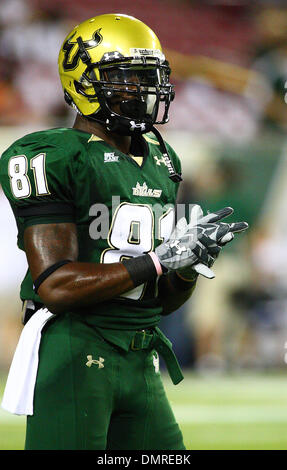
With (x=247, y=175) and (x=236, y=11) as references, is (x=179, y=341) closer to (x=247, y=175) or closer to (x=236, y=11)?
(x=247, y=175)

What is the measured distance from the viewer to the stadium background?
22.1 ft

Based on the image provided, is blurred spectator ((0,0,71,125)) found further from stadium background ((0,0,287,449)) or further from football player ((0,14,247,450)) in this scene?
football player ((0,14,247,450))

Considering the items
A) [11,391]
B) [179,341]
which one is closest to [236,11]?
[179,341]

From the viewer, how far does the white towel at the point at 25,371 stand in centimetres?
207

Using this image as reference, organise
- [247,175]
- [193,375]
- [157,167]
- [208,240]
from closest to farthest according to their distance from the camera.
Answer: [208,240] < [157,167] < [193,375] < [247,175]

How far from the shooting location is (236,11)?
743cm

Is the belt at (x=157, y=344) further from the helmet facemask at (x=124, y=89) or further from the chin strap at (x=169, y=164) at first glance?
the helmet facemask at (x=124, y=89)

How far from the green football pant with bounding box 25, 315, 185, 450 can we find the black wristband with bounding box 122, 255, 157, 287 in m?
0.20

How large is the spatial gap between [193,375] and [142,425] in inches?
177

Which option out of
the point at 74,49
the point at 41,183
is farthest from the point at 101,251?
the point at 74,49

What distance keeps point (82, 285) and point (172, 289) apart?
0.40m

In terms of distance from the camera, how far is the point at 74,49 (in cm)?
229

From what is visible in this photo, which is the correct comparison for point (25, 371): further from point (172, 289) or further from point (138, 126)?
point (138, 126)

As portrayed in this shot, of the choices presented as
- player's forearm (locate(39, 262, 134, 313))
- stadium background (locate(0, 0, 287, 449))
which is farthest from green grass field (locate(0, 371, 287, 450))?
player's forearm (locate(39, 262, 134, 313))
